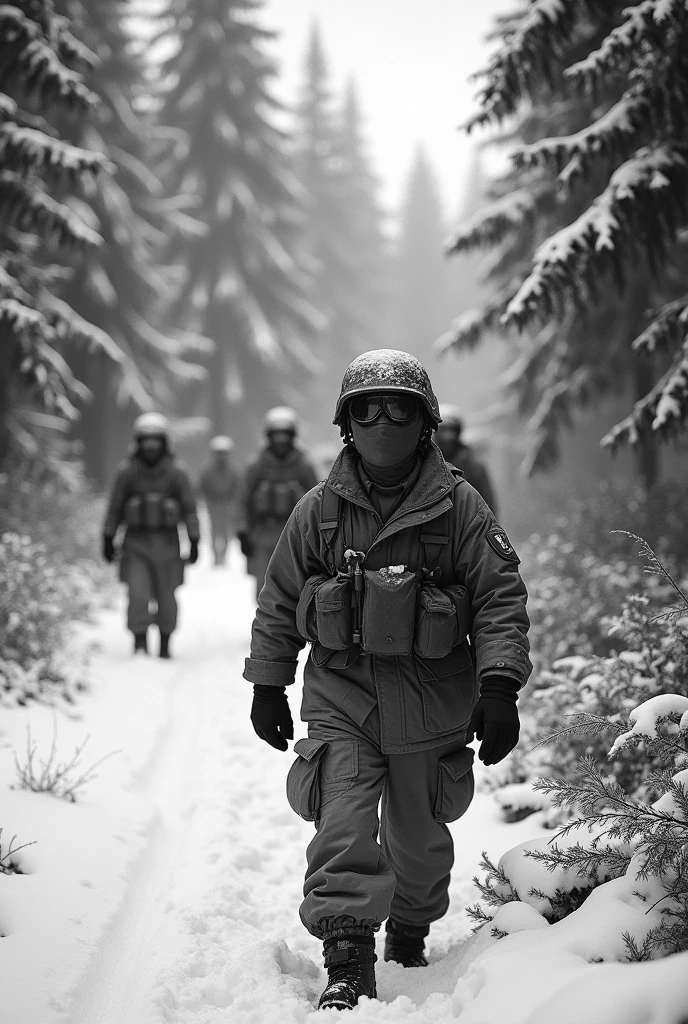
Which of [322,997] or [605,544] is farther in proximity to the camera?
[605,544]

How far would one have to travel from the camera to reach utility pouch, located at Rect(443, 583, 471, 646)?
2.95 metres

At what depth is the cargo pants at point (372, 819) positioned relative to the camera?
2701 millimetres

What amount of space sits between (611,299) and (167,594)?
7961 mm

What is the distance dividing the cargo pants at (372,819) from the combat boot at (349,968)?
72 mm

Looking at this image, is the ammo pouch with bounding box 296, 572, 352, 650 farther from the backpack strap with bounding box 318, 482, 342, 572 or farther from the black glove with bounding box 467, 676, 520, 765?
the black glove with bounding box 467, 676, 520, 765

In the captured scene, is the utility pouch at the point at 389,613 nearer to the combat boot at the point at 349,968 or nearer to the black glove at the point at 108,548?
the combat boot at the point at 349,968

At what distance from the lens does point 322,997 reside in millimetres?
2553

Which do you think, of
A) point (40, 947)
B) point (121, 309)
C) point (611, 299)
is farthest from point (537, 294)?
point (121, 309)

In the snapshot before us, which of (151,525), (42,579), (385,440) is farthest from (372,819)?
(151,525)

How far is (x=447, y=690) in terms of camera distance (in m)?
3.01

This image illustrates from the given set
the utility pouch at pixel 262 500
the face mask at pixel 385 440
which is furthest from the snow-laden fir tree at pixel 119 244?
the face mask at pixel 385 440

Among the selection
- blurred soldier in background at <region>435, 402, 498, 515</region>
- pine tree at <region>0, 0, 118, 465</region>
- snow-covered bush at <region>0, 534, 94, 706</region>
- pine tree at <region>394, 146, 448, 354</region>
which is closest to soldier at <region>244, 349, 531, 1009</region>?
snow-covered bush at <region>0, 534, 94, 706</region>

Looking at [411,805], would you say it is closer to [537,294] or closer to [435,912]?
[435,912]

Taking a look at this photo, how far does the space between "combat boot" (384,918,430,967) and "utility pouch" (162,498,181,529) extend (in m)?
5.50
